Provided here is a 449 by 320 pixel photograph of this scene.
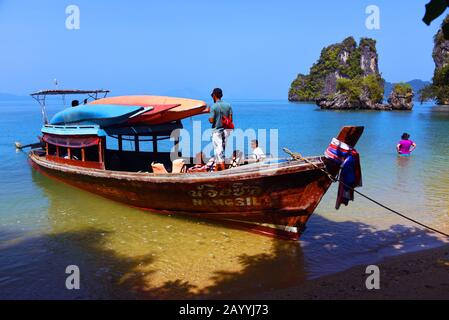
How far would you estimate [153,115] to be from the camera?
9.53 meters

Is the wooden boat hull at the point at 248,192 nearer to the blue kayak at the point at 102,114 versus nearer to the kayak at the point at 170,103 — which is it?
the blue kayak at the point at 102,114

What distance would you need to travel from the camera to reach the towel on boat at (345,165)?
6551 millimetres

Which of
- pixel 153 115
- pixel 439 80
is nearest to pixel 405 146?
pixel 153 115

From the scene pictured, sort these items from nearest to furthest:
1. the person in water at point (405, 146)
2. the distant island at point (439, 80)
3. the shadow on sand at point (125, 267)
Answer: the shadow on sand at point (125, 267)
the person in water at point (405, 146)
the distant island at point (439, 80)

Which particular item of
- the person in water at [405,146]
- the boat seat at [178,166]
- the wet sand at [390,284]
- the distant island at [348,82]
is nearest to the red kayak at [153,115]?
the boat seat at [178,166]

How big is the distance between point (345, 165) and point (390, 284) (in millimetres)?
2013

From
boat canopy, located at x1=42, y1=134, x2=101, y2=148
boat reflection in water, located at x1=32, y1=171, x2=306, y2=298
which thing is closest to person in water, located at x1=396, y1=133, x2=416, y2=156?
boat reflection in water, located at x1=32, y1=171, x2=306, y2=298

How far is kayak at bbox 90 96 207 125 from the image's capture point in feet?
31.9

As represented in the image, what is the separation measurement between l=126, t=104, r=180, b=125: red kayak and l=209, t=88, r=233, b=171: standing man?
1671 millimetres

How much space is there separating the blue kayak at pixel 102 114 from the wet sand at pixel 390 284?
5.74 metres

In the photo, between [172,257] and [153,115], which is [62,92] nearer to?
[153,115]

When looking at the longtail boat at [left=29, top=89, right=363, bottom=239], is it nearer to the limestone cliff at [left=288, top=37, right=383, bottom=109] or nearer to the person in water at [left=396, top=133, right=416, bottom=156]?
the person in water at [left=396, top=133, right=416, bottom=156]
